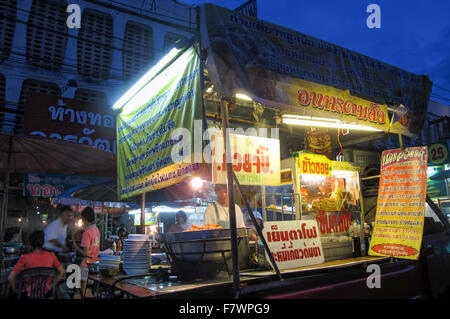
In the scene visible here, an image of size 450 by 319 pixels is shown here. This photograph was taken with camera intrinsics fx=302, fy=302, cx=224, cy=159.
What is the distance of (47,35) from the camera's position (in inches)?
545

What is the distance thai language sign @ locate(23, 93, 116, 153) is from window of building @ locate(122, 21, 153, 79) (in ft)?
21.0

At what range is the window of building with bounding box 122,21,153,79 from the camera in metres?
15.3

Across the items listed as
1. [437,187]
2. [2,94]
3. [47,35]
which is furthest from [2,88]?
[437,187]

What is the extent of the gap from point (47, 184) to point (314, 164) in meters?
8.31

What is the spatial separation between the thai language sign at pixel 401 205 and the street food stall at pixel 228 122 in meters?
0.36

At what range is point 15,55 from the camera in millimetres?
12992

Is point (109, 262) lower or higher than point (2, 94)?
lower

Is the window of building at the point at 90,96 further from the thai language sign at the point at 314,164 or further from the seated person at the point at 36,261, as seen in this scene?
the seated person at the point at 36,261

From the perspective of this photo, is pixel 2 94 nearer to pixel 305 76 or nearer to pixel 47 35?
pixel 47 35

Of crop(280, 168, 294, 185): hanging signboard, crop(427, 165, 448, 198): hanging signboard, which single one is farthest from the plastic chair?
crop(427, 165, 448, 198): hanging signboard

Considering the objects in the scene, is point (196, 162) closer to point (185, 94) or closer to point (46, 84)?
point (185, 94)

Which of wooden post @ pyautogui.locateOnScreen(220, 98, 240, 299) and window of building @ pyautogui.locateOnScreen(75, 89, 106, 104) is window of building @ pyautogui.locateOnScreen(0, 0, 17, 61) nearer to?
window of building @ pyautogui.locateOnScreen(75, 89, 106, 104)

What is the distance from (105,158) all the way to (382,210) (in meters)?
4.74
